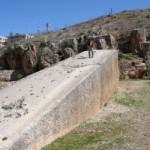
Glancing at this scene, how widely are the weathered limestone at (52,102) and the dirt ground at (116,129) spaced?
27 cm

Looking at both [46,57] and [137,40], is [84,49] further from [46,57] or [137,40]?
[137,40]

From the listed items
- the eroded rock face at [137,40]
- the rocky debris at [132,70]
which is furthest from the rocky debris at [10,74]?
the rocky debris at [132,70]

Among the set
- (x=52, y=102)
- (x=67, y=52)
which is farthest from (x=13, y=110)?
(x=67, y=52)

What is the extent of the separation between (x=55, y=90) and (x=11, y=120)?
260cm

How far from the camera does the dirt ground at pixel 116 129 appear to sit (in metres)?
10.7

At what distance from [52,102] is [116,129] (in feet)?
7.22

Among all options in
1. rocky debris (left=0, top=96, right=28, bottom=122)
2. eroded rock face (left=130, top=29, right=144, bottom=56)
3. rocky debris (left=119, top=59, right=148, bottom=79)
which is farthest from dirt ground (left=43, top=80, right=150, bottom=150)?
eroded rock face (left=130, top=29, right=144, bottom=56)

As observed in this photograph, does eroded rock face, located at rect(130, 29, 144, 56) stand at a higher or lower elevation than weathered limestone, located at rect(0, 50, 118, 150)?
higher

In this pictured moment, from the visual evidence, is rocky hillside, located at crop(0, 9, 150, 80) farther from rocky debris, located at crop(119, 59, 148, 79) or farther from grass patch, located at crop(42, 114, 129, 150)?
grass patch, located at crop(42, 114, 129, 150)

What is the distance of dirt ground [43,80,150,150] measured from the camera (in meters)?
10.7

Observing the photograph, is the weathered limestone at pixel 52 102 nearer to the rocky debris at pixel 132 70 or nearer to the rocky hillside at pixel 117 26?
the rocky debris at pixel 132 70

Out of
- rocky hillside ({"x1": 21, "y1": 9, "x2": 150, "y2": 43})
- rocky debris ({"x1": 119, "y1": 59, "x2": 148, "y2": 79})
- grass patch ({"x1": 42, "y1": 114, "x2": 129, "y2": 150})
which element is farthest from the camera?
rocky hillside ({"x1": 21, "y1": 9, "x2": 150, "y2": 43})

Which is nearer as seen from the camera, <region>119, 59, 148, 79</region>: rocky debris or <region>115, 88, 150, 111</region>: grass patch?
<region>115, 88, 150, 111</region>: grass patch

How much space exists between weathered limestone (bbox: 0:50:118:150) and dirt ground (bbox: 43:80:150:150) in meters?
0.27
